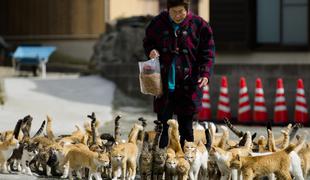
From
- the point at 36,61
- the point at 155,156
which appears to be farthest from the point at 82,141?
the point at 36,61

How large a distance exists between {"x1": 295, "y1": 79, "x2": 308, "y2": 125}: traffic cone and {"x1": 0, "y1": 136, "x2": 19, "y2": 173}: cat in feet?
26.4

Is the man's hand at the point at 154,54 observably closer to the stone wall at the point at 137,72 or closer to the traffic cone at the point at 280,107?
the traffic cone at the point at 280,107

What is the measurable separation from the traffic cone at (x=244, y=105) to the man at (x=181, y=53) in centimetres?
818

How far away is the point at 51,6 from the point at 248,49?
44.8 feet

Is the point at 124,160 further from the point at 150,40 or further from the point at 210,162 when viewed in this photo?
the point at 150,40

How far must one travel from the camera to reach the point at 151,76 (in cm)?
688

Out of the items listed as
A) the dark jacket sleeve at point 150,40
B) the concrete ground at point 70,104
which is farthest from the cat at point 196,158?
the concrete ground at point 70,104

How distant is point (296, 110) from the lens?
1484 centimetres

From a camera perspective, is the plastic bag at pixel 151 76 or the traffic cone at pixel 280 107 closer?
the plastic bag at pixel 151 76

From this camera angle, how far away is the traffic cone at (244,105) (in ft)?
49.6

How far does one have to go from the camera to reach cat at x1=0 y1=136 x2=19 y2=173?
307 inches

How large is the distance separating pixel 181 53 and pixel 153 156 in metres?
0.96

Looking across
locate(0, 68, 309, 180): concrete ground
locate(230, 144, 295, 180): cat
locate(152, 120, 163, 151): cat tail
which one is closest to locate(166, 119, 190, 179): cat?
locate(152, 120, 163, 151): cat tail

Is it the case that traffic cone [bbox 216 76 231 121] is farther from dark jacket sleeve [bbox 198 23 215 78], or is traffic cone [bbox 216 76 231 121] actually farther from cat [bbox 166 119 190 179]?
cat [bbox 166 119 190 179]
